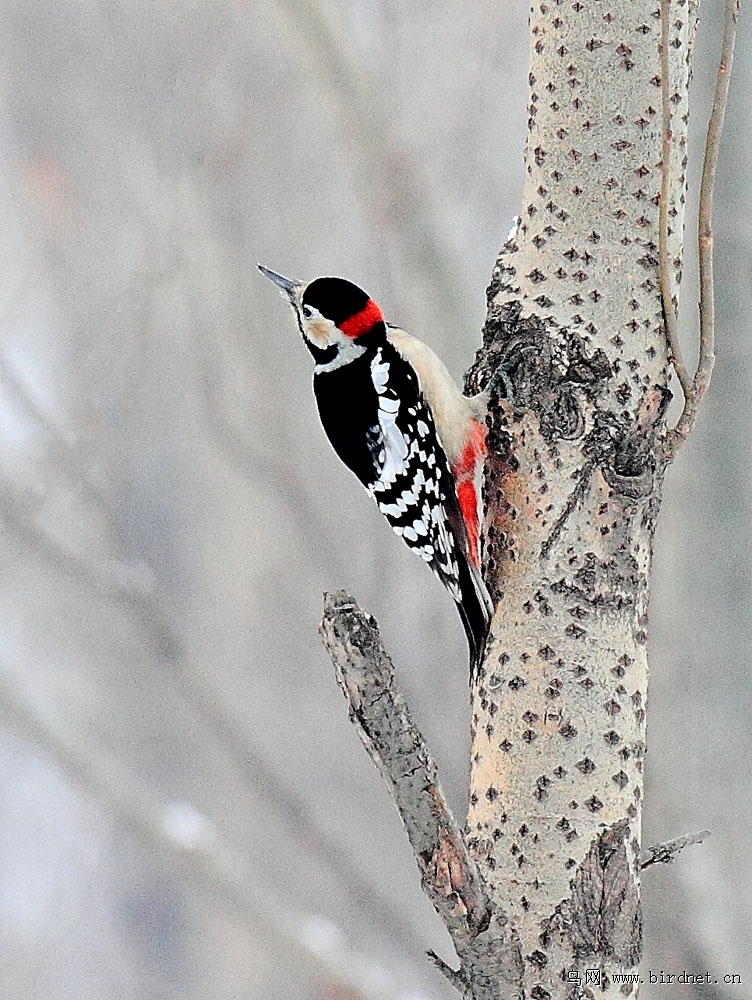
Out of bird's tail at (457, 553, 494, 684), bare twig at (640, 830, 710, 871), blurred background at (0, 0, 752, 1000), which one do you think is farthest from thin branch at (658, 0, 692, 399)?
blurred background at (0, 0, 752, 1000)

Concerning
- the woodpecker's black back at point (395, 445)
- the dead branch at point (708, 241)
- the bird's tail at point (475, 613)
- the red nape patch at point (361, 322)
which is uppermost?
the red nape patch at point (361, 322)

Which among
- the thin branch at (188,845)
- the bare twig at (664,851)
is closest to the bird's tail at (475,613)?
the bare twig at (664,851)

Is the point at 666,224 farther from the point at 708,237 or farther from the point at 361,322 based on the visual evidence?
the point at 361,322

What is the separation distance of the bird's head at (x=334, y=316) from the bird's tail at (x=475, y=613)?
0.48 meters

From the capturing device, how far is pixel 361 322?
1.62m

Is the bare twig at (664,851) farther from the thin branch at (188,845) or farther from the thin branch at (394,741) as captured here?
the thin branch at (188,845)

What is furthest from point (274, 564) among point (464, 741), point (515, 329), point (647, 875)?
point (515, 329)

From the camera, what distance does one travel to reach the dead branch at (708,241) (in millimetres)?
905

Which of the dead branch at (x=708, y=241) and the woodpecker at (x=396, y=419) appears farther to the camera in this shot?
the woodpecker at (x=396, y=419)

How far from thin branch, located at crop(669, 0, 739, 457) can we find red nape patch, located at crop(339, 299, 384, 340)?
627 millimetres

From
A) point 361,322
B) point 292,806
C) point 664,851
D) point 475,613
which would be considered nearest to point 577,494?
point 475,613

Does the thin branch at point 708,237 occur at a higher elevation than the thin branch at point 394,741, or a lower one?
higher

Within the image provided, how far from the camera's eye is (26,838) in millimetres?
3490

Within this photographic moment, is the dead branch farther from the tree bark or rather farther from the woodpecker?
the woodpecker
